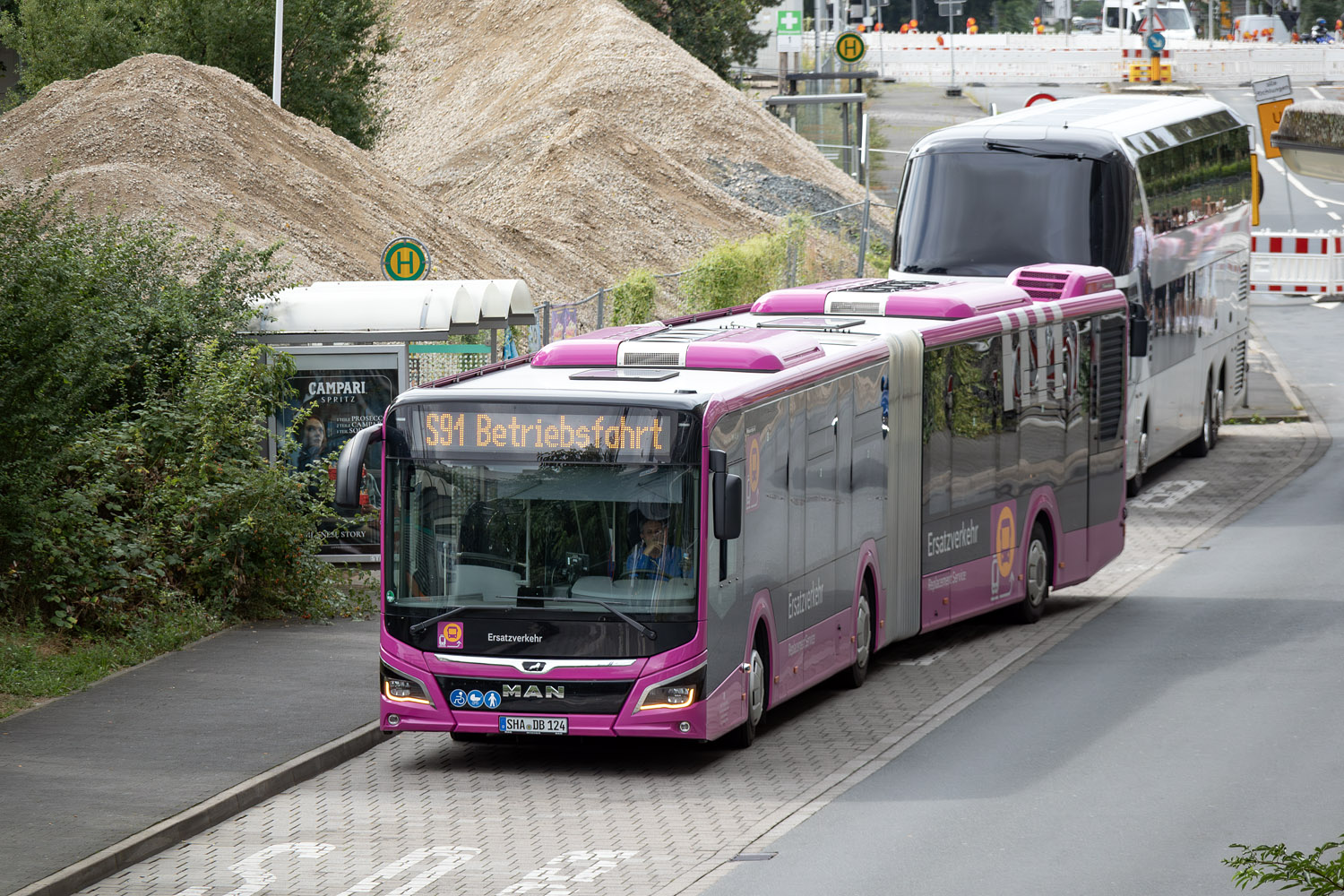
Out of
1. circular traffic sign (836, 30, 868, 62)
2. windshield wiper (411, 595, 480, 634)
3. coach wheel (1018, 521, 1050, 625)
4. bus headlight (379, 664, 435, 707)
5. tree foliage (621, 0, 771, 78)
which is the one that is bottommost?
coach wheel (1018, 521, 1050, 625)

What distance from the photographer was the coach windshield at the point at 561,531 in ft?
41.2

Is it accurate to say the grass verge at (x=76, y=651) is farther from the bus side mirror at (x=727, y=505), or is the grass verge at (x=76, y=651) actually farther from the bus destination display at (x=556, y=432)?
the bus side mirror at (x=727, y=505)

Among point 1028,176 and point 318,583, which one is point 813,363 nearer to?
point 318,583

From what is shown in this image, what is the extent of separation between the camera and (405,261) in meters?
22.7

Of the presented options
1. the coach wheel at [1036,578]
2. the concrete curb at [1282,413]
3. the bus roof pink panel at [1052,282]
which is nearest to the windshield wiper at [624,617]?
the coach wheel at [1036,578]

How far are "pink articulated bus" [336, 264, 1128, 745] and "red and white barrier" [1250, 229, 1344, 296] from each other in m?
28.1

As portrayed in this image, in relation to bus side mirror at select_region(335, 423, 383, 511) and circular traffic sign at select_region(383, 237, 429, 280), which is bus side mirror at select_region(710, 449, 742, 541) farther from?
circular traffic sign at select_region(383, 237, 429, 280)

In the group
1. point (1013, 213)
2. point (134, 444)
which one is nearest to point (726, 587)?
point (134, 444)

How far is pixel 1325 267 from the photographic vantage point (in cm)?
4356

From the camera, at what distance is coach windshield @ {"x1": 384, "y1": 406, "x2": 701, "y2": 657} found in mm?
12555

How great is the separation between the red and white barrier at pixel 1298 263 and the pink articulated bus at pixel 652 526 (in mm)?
28141

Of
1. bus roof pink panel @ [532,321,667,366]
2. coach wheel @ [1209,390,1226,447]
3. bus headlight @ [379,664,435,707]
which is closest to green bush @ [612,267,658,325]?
coach wheel @ [1209,390,1226,447]

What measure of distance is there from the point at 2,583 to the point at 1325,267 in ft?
112

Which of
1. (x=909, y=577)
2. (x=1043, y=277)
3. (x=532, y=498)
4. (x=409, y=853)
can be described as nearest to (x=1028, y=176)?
(x=1043, y=277)
